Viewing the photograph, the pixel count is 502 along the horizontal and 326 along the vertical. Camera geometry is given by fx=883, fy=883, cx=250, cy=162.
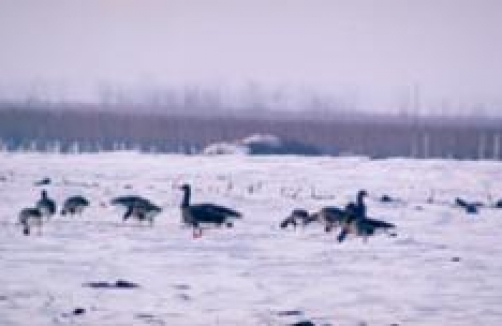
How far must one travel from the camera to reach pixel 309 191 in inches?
1142

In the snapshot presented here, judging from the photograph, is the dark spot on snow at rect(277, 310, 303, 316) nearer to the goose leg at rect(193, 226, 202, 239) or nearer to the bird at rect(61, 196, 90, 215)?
the goose leg at rect(193, 226, 202, 239)

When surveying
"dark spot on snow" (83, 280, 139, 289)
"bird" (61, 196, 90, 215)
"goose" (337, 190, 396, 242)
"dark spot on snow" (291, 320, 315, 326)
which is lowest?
"dark spot on snow" (291, 320, 315, 326)

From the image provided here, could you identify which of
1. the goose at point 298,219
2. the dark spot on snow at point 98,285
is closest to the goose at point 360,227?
the goose at point 298,219

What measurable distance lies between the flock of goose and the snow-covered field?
253 millimetres

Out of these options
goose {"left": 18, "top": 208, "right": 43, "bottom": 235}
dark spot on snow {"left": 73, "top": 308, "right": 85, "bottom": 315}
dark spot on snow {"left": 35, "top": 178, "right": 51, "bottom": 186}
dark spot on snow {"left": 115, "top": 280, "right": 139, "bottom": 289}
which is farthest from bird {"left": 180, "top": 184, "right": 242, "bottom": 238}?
dark spot on snow {"left": 35, "top": 178, "right": 51, "bottom": 186}

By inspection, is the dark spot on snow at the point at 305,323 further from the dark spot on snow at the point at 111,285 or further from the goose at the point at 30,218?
the goose at the point at 30,218

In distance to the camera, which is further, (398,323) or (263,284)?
(263,284)

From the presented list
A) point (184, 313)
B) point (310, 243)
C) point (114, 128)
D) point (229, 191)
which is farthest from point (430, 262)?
point (114, 128)

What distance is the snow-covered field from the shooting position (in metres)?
10.6

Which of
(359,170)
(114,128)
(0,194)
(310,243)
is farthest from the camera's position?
A: (114,128)

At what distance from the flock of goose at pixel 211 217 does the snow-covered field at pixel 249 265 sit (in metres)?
0.25

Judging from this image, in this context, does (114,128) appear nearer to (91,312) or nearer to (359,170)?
(359,170)

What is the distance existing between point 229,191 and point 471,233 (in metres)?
10.2

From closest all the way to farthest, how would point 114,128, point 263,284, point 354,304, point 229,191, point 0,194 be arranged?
point 354,304, point 263,284, point 0,194, point 229,191, point 114,128
